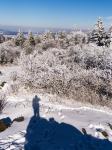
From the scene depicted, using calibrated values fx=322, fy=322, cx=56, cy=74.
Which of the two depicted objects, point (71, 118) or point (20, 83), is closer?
point (71, 118)

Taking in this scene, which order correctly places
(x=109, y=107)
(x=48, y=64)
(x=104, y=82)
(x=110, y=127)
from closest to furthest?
(x=110, y=127)
(x=109, y=107)
(x=104, y=82)
(x=48, y=64)

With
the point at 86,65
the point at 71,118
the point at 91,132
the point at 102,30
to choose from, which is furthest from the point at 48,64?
the point at 102,30

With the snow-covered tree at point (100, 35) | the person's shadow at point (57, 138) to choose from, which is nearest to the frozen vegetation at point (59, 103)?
the person's shadow at point (57, 138)

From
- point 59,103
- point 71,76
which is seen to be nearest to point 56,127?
point 59,103

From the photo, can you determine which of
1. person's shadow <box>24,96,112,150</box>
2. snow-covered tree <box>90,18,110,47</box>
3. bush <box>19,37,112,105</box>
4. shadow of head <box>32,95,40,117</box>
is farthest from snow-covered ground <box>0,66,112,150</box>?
snow-covered tree <box>90,18,110,47</box>

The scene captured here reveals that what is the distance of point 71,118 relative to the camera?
34.8 ft

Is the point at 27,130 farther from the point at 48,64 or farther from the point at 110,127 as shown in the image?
the point at 48,64

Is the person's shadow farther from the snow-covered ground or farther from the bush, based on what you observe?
the bush

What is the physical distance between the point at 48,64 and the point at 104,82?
299 centimetres

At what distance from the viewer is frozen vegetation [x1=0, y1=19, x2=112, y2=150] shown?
8.83m

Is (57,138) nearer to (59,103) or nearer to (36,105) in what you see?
(36,105)

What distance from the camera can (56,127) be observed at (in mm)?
9758

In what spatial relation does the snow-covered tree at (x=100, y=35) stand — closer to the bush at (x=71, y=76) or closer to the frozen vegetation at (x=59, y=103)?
the frozen vegetation at (x=59, y=103)

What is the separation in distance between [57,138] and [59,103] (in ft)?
11.6
